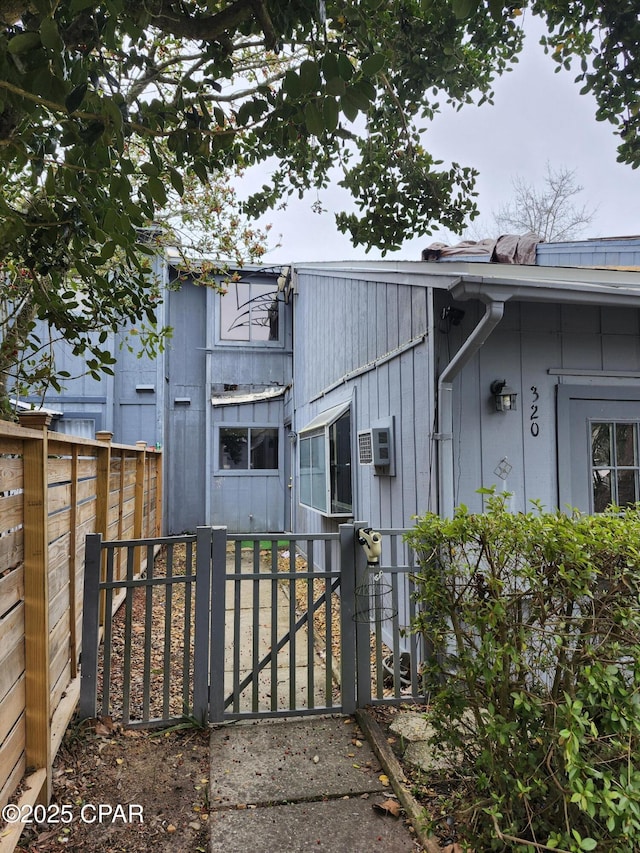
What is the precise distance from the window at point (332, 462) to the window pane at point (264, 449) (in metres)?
3.56

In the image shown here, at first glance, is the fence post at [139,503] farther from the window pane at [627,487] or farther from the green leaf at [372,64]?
the green leaf at [372,64]

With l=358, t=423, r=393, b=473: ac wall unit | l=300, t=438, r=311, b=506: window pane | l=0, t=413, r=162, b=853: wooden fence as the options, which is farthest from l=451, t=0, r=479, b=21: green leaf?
l=300, t=438, r=311, b=506: window pane

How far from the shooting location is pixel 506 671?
2.06m

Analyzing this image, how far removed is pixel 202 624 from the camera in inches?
128

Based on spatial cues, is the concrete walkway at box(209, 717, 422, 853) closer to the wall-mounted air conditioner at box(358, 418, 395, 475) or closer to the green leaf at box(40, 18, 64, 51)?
the wall-mounted air conditioner at box(358, 418, 395, 475)

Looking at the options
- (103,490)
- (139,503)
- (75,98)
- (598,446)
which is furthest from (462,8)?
(139,503)

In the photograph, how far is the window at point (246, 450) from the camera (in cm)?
1105

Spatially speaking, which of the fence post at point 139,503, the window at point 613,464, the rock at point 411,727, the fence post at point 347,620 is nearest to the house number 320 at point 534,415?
the window at point 613,464

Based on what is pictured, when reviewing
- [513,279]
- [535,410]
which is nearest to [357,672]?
[535,410]

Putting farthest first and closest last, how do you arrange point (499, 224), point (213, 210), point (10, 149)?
point (499, 224) → point (213, 210) → point (10, 149)

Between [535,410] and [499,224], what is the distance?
14999mm

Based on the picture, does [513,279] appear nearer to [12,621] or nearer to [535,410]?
[535,410]

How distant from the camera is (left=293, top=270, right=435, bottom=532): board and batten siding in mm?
4059

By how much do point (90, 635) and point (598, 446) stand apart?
3836 mm
